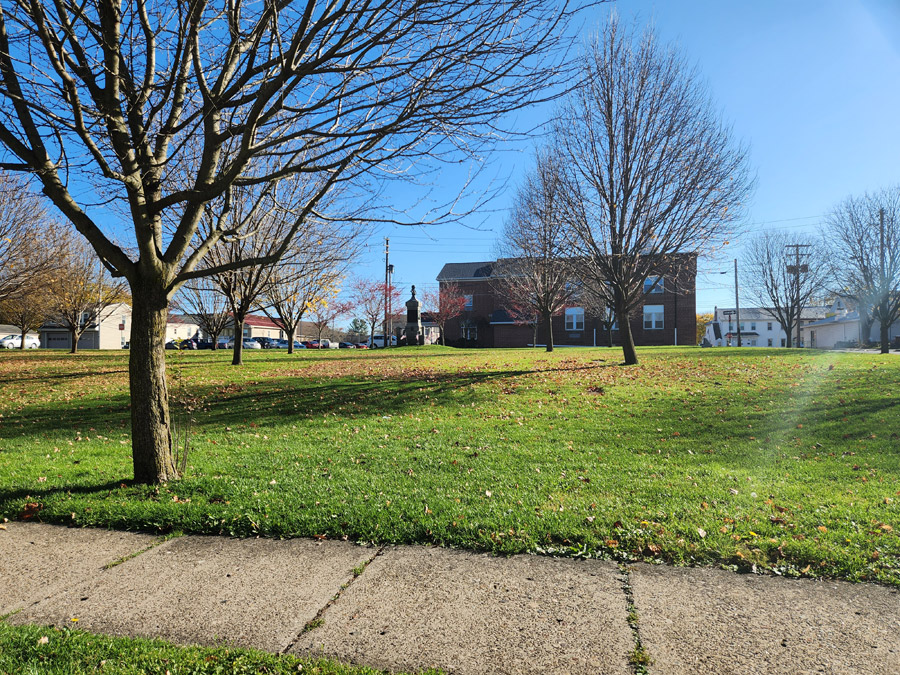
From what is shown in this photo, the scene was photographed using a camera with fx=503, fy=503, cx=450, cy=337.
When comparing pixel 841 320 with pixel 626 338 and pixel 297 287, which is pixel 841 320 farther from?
pixel 297 287

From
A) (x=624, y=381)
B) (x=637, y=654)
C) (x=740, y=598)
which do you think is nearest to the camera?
(x=637, y=654)

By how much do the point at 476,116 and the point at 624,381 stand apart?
9412 mm

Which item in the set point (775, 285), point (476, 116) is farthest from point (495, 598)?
point (775, 285)

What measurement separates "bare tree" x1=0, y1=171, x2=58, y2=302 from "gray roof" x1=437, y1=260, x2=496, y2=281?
3723 centimetres

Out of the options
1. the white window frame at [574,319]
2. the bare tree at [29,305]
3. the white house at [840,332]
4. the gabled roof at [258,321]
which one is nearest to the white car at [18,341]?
the gabled roof at [258,321]

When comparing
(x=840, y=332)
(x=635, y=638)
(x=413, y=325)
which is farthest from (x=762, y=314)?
(x=635, y=638)

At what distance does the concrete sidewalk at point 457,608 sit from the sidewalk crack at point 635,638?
16 mm

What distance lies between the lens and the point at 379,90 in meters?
4.82

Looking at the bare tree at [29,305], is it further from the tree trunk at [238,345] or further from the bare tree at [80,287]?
the tree trunk at [238,345]

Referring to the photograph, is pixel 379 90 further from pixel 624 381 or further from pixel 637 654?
pixel 624 381

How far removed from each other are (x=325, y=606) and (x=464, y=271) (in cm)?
5254

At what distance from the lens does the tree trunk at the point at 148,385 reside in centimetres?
499

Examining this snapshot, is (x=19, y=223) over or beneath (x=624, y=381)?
over

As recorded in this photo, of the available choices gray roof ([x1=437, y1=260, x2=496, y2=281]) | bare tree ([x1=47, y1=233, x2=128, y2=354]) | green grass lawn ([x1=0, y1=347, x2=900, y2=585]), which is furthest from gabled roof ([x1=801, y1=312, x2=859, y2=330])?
bare tree ([x1=47, y1=233, x2=128, y2=354])
